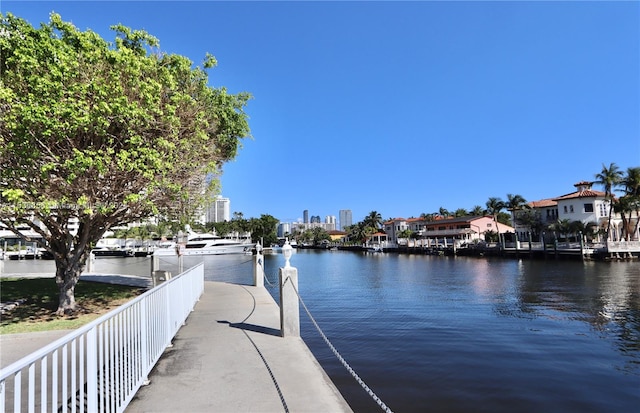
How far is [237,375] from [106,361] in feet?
6.20

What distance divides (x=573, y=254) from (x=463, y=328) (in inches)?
1821

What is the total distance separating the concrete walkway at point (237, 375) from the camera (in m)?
4.60

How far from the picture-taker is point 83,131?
8.80 meters

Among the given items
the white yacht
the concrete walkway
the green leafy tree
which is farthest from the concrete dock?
the white yacht

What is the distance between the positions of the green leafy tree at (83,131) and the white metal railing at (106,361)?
366 centimetres

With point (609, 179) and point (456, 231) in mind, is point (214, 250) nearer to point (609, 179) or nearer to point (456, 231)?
point (456, 231)

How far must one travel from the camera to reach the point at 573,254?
161 feet

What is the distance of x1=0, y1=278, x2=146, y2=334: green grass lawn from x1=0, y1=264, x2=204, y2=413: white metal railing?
385 centimetres

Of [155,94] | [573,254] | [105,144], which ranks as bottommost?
[573,254]

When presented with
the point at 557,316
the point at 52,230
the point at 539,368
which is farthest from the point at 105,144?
the point at 557,316

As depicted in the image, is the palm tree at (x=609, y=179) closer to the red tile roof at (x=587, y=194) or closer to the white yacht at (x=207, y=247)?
the red tile roof at (x=587, y=194)

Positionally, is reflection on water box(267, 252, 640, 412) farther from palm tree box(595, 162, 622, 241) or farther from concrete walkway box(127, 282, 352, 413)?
palm tree box(595, 162, 622, 241)

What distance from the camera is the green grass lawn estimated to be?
9.33 meters

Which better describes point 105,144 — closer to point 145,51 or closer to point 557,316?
point 145,51
